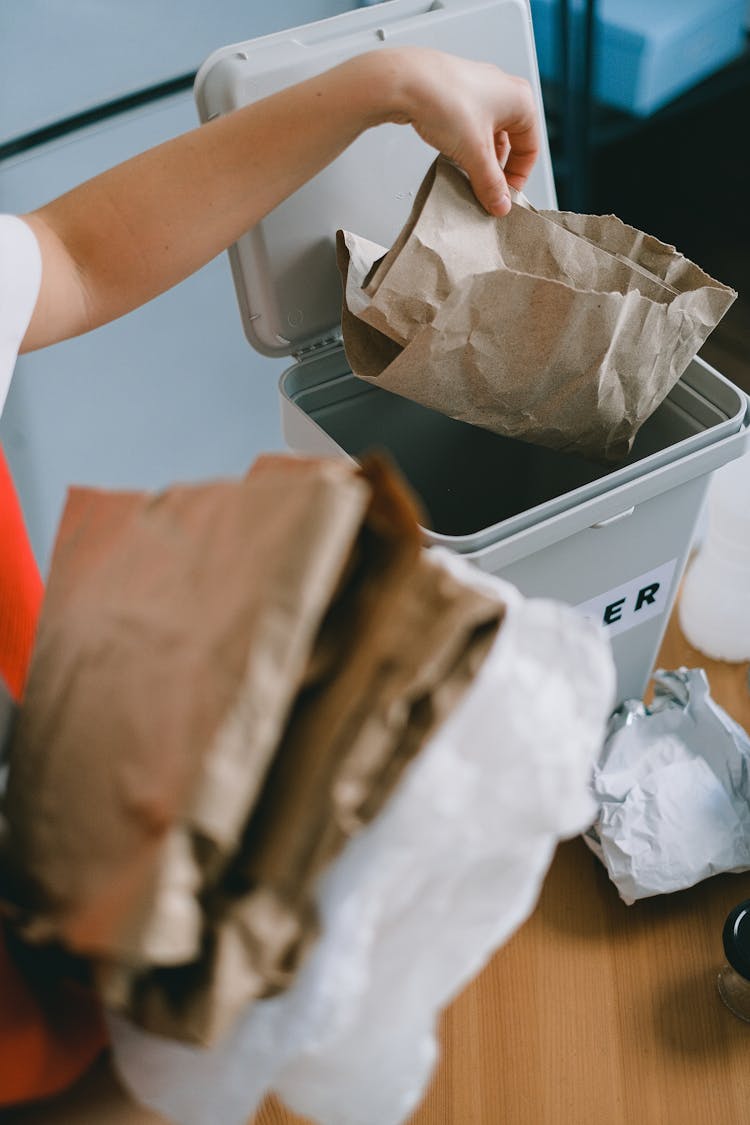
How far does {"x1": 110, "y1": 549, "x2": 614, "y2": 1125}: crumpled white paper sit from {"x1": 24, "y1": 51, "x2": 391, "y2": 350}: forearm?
0.40 metres

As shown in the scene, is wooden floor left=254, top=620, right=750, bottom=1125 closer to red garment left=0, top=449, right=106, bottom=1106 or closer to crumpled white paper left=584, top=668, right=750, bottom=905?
crumpled white paper left=584, top=668, right=750, bottom=905

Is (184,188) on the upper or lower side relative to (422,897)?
upper

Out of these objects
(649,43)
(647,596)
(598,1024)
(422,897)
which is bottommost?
(598,1024)

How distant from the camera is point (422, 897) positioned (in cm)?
37

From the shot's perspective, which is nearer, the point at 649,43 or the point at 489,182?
the point at 489,182

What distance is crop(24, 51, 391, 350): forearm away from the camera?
25.7 inches

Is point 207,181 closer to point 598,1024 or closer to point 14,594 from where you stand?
point 14,594

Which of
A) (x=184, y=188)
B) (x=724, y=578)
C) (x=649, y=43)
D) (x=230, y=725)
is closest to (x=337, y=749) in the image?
(x=230, y=725)

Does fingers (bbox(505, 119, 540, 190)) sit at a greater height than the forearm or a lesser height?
lesser

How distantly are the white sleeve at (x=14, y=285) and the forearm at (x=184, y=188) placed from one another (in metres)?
0.04

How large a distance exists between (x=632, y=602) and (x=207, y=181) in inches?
20.7

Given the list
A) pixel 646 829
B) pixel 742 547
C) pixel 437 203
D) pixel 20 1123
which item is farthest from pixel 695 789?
pixel 20 1123

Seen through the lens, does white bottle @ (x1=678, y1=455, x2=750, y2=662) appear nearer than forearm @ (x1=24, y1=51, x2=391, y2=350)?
No

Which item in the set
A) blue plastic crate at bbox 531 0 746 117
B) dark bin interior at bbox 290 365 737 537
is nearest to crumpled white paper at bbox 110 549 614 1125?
dark bin interior at bbox 290 365 737 537
